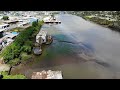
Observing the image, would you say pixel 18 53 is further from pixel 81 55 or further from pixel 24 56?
pixel 81 55

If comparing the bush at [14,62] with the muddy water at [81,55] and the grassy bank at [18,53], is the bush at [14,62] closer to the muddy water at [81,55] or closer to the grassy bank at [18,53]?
the grassy bank at [18,53]

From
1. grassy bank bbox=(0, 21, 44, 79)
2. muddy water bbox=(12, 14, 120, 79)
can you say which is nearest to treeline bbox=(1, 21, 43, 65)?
grassy bank bbox=(0, 21, 44, 79)

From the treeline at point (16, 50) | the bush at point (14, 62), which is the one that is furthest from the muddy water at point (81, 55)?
the treeline at point (16, 50)

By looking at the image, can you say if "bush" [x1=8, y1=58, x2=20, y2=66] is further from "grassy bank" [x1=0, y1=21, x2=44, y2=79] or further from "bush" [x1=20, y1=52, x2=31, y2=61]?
"bush" [x1=20, y1=52, x2=31, y2=61]

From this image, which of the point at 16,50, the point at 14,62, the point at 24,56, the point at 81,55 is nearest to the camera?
the point at 14,62

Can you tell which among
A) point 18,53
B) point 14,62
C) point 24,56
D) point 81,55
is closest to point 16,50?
point 18,53

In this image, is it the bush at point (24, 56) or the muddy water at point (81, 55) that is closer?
the muddy water at point (81, 55)
